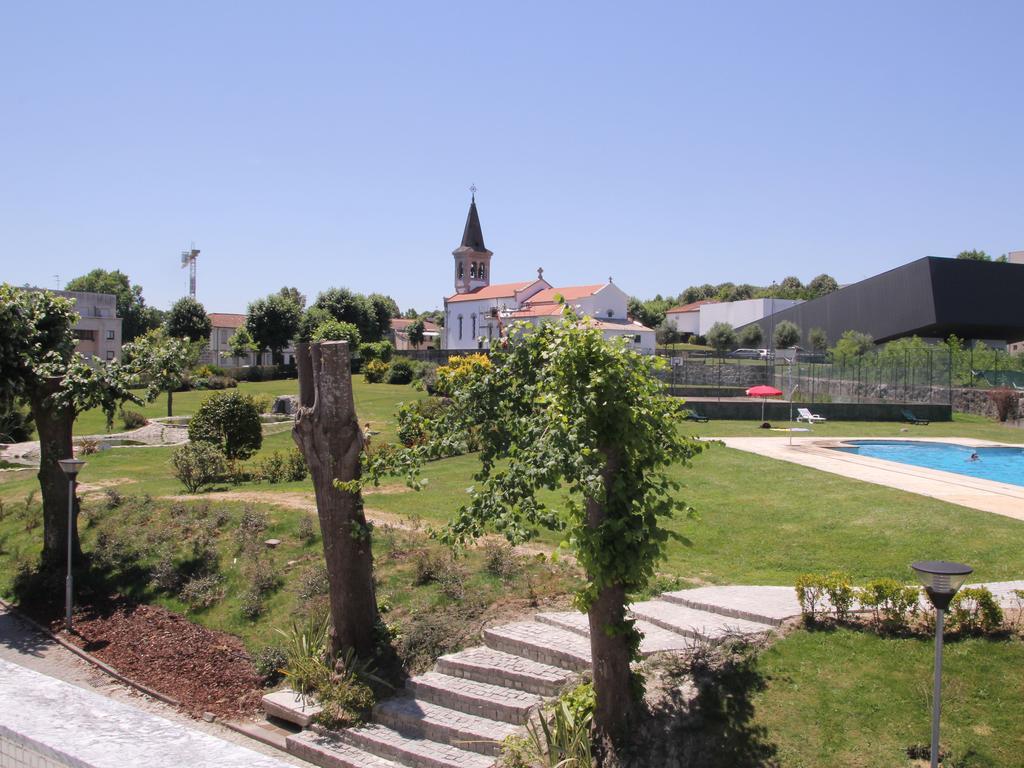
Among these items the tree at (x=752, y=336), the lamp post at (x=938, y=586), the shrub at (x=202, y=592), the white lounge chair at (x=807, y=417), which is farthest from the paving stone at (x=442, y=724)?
the tree at (x=752, y=336)

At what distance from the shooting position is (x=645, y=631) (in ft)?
31.3

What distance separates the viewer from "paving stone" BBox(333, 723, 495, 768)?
834 cm

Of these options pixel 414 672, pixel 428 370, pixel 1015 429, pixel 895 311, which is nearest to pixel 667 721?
pixel 414 672

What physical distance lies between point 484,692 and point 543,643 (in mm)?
915

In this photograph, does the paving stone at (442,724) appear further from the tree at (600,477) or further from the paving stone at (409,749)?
the tree at (600,477)

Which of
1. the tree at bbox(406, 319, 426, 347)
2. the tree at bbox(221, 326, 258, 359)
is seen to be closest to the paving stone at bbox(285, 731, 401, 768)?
the tree at bbox(221, 326, 258, 359)

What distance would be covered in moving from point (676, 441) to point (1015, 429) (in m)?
29.8

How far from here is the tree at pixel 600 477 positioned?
729 cm

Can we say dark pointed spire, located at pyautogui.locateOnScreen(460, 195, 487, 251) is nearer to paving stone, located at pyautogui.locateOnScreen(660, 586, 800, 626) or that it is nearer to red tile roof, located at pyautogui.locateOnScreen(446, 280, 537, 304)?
red tile roof, located at pyautogui.locateOnScreen(446, 280, 537, 304)

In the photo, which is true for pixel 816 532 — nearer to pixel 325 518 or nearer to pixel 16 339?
pixel 325 518

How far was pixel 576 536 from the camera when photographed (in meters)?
7.38

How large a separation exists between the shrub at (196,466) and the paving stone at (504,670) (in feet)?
34.4

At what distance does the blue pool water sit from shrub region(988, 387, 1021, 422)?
982 cm

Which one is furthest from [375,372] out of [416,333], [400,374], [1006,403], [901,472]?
[416,333]
